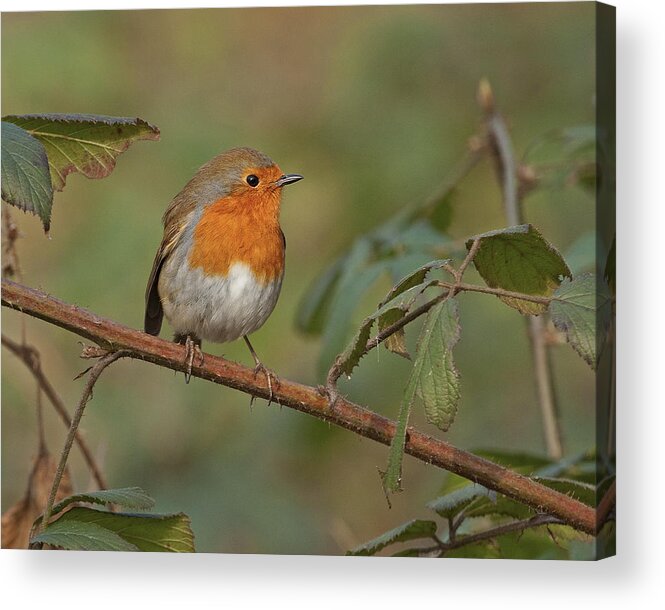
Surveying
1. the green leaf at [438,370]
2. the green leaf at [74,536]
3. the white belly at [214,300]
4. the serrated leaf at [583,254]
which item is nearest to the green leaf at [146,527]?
the green leaf at [74,536]

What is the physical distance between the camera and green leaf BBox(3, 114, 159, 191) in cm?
175

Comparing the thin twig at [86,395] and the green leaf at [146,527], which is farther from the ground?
the thin twig at [86,395]

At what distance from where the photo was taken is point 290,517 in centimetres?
237

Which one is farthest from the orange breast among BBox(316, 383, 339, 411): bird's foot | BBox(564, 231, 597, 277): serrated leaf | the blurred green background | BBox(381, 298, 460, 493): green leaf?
BBox(381, 298, 460, 493): green leaf

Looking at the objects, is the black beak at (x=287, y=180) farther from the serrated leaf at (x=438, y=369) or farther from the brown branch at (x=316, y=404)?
the serrated leaf at (x=438, y=369)

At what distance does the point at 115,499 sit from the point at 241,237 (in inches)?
26.0

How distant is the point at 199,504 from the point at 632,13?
1.37 m

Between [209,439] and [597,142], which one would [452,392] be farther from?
[209,439]

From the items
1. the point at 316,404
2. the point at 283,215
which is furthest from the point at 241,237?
the point at 316,404

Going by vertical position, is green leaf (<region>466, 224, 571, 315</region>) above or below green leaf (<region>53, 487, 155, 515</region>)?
above

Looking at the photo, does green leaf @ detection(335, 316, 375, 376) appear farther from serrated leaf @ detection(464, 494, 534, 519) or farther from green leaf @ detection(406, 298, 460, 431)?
serrated leaf @ detection(464, 494, 534, 519)

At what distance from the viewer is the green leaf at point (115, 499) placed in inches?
65.5

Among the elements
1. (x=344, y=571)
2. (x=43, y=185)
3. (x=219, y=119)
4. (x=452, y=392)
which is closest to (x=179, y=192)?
(x=219, y=119)

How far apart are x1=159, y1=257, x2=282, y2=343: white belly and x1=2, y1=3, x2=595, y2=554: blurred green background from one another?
0.09 m
